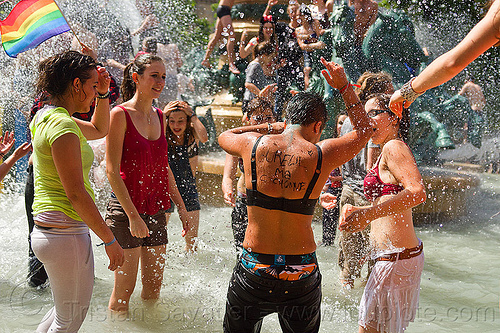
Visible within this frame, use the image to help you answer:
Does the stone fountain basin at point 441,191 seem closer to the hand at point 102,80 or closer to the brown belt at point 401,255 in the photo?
the brown belt at point 401,255

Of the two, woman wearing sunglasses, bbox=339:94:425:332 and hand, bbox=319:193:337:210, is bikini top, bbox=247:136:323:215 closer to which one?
woman wearing sunglasses, bbox=339:94:425:332

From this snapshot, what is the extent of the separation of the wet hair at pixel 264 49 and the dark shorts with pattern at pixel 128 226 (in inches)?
166

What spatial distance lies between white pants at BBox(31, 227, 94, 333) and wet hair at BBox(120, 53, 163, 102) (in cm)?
146

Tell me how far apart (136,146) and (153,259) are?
0.83m

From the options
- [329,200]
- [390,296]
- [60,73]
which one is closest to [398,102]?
[329,200]

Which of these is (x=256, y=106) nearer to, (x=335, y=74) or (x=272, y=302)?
(x=335, y=74)

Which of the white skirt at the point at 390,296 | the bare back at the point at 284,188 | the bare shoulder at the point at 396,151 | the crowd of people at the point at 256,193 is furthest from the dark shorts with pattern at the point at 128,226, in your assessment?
the bare shoulder at the point at 396,151

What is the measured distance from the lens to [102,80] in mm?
3162

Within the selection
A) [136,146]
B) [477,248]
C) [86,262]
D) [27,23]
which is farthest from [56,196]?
[477,248]

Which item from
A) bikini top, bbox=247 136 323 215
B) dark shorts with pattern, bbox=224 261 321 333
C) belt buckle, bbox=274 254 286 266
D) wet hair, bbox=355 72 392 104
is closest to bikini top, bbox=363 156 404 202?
bikini top, bbox=247 136 323 215

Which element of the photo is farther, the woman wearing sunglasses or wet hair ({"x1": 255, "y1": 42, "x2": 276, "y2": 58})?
wet hair ({"x1": 255, "y1": 42, "x2": 276, "y2": 58})

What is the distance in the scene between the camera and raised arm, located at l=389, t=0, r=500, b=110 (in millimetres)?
2299

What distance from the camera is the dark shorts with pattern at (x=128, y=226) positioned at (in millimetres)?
3484

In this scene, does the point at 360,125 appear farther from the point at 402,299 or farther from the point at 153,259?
the point at 153,259
